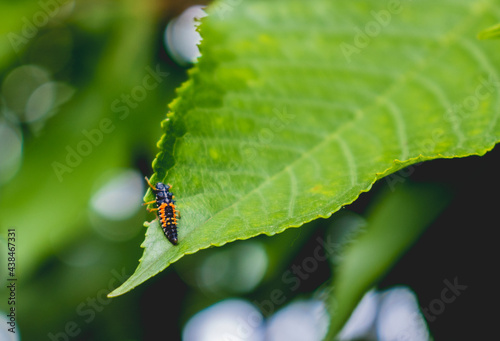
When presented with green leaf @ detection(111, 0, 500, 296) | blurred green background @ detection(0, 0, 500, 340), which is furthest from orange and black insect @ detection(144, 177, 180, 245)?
blurred green background @ detection(0, 0, 500, 340)

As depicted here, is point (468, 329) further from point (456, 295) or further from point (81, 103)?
point (81, 103)

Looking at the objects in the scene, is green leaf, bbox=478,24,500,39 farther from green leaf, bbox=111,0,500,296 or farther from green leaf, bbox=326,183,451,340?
green leaf, bbox=326,183,451,340

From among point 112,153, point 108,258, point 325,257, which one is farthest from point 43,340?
point 325,257

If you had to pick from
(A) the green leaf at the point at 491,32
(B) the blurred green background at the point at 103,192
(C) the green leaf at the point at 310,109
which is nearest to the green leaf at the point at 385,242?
(B) the blurred green background at the point at 103,192

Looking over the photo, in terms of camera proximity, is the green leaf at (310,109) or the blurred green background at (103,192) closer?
the green leaf at (310,109)

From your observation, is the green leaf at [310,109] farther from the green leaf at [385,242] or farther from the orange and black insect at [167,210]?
the green leaf at [385,242]

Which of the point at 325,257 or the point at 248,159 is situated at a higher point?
the point at 248,159
